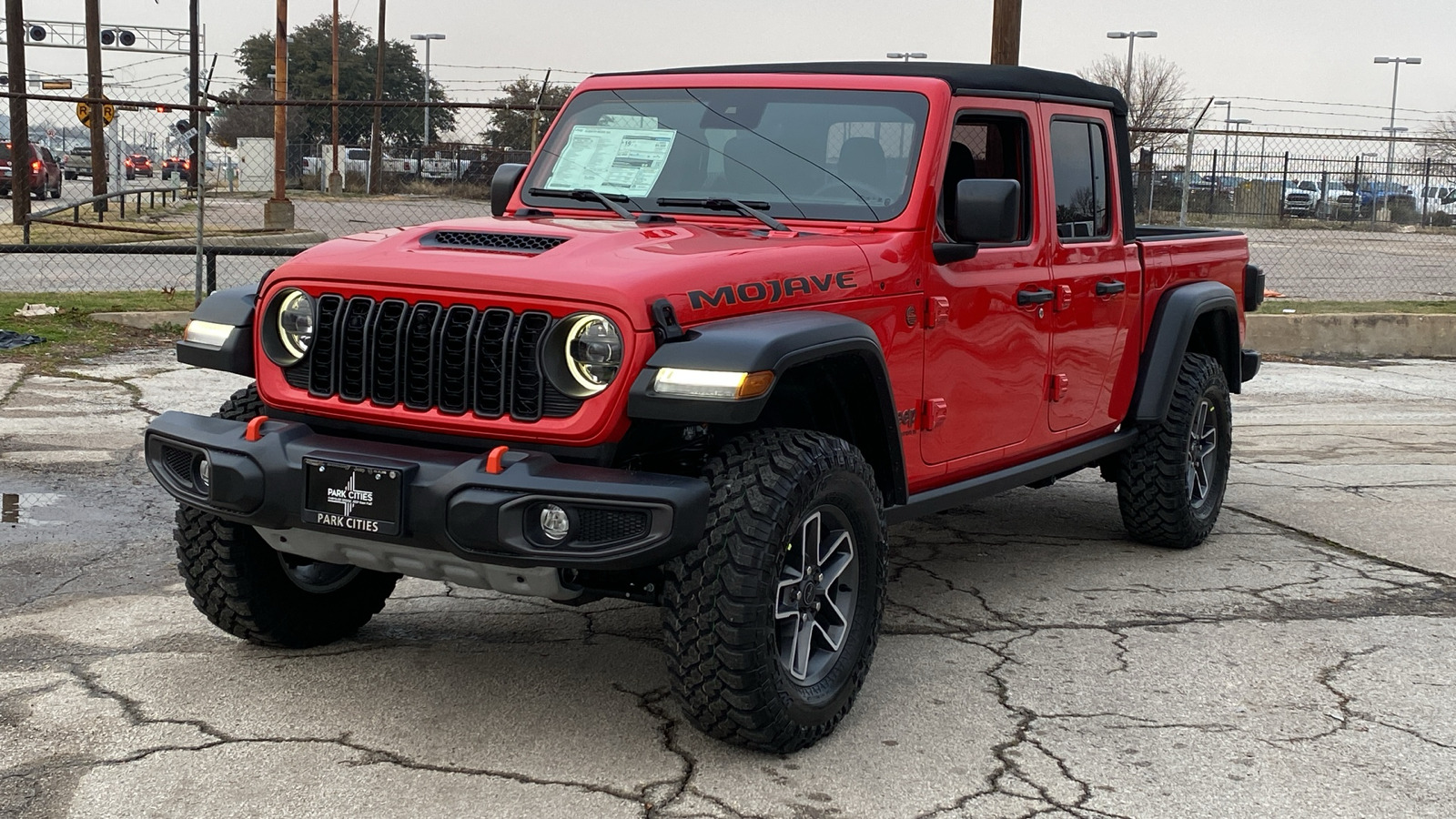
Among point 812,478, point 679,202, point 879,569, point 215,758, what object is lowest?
point 215,758

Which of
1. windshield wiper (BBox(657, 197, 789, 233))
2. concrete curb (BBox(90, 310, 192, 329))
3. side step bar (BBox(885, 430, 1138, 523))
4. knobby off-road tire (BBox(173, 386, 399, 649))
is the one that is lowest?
knobby off-road tire (BBox(173, 386, 399, 649))

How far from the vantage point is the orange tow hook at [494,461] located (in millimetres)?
3641

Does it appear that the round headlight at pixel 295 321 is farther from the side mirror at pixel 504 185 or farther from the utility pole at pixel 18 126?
the utility pole at pixel 18 126

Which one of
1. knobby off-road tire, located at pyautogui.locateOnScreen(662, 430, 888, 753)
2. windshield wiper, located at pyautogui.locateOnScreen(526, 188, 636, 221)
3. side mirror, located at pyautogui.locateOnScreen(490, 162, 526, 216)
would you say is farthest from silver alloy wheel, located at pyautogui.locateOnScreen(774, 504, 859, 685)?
side mirror, located at pyautogui.locateOnScreen(490, 162, 526, 216)

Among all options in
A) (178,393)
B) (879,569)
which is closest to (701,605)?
(879,569)

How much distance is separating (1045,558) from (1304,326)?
9223mm

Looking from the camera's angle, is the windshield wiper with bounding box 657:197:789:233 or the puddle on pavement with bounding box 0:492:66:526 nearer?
the windshield wiper with bounding box 657:197:789:233

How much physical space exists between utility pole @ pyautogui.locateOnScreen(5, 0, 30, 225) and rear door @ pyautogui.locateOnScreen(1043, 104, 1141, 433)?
1193 centimetres

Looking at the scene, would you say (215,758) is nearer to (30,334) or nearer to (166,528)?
(166,528)

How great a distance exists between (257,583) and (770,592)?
5.63 ft

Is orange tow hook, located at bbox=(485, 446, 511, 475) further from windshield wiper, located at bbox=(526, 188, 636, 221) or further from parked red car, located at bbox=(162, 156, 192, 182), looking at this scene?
parked red car, located at bbox=(162, 156, 192, 182)

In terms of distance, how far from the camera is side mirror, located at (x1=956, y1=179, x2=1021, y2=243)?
4.53 meters

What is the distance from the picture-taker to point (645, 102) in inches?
213

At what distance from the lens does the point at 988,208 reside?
453 cm
